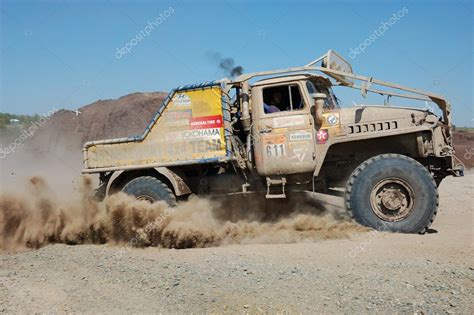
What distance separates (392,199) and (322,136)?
134 cm

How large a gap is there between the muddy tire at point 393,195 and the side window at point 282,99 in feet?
4.62

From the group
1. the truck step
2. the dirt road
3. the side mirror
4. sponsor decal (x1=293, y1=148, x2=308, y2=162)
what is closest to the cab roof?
the side mirror

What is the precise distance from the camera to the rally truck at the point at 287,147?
21.5ft

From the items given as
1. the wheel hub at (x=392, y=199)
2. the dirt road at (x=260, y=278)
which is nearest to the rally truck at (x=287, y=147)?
Answer: the wheel hub at (x=392, y=199)

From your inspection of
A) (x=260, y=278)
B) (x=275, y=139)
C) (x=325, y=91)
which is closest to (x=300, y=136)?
(x=275, y=139)

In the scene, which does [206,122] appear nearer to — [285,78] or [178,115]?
[178,115]

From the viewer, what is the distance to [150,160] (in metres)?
7.45

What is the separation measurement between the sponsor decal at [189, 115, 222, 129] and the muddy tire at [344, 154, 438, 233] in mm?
2147

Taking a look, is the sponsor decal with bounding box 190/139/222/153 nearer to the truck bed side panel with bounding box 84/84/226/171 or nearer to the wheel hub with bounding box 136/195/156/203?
the truck bed side panel with bounding box 84/84/226/171

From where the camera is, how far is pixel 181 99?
7.41 meters

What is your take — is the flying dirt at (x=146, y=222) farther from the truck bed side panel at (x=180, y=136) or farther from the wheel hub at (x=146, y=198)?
the truck bed side panel at (x=180, y=136)

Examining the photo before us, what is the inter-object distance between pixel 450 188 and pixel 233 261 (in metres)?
8.12

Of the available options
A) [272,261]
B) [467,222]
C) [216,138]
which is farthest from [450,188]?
[272,261]

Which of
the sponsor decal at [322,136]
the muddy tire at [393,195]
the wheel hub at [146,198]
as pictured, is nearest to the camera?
the muddy tire at [393,195]
